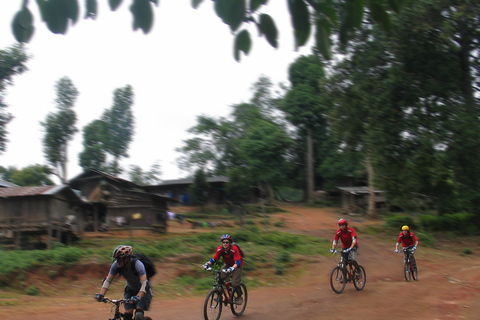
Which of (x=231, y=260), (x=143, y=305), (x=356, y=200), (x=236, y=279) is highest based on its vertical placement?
(x=356, y=200)

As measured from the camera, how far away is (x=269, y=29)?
285 cm

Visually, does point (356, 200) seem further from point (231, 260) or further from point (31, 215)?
point (231, 260)

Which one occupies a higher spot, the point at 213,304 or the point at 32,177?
the point at 32,177

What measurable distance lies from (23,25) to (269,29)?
1606 millimetres

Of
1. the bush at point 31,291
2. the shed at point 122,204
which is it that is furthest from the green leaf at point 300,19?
the shed at point 122,204

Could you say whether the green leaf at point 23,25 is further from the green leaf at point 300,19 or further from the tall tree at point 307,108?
the tall tree at point 307,108

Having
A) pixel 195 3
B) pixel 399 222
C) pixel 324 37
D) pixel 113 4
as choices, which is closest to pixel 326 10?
pixel 324 37

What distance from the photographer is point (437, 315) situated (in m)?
9.73

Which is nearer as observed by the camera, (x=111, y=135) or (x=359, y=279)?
(x=359, y=279)

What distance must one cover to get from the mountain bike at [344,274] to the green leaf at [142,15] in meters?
10.7

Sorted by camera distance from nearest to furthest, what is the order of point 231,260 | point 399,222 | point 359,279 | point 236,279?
point 236,279 → point 231,260 → point 359,279 → point 399,222

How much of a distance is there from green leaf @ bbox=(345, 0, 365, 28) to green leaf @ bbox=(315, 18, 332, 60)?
148 mm

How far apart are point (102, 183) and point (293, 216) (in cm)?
1649

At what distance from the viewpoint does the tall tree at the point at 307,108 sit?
4369 centimetres
